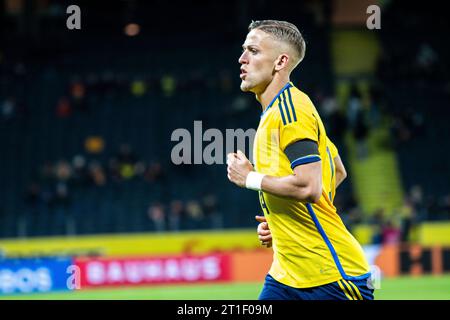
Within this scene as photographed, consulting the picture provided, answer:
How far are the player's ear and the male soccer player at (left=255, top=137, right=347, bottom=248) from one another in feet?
1.73

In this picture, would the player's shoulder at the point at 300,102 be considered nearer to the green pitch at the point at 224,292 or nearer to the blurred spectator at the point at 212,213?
the green pitch at the point at 224,292

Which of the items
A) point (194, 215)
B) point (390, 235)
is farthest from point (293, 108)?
point (194, 215)

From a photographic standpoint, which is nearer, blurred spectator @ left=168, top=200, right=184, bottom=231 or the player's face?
the player's face

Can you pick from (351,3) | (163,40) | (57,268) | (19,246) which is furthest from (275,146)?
(351,3)

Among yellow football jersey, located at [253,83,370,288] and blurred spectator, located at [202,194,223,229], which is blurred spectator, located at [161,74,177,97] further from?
yellow football jersey, located at [253,83,370,288]

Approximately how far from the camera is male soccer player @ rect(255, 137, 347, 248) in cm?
536

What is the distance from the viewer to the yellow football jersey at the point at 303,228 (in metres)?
5.17

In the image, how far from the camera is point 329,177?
5.37 m

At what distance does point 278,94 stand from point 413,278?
16230mm

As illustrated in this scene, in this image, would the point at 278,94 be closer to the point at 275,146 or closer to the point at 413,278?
the point at 275,146

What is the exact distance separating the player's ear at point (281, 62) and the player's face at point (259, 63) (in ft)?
0.07

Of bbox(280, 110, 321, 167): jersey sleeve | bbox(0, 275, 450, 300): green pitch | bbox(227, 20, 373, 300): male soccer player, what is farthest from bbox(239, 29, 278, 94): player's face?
bbox(0, 275, 450, 300): green pitch
